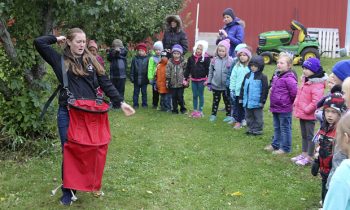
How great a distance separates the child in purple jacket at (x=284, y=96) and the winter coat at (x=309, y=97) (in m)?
0.34

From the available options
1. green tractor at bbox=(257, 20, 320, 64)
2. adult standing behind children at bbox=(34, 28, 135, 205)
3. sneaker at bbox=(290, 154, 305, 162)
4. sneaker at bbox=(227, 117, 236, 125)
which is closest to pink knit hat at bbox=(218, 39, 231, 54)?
sneaker at bbox=(227, 117, 236, 125)

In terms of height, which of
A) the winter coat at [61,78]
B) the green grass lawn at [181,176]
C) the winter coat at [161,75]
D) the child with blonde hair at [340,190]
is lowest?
the green grass lawn at [181,176]

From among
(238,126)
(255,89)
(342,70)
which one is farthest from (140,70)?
(342,70)

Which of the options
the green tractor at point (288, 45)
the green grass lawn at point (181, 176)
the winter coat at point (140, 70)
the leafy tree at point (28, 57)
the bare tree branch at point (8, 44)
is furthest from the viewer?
the green tractor at point (288, 45)

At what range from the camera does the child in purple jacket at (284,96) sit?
22.2 ft

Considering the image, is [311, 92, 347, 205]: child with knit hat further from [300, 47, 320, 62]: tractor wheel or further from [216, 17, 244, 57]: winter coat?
[300, 47, 320, 62]: tractor wheel

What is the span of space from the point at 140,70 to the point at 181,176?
14.5 feet

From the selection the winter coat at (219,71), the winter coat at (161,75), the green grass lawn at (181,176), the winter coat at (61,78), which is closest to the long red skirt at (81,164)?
the green grass lawn at (181,176)

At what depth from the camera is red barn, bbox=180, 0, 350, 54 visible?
722 inches

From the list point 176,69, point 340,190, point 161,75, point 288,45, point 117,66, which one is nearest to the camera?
point 340,190

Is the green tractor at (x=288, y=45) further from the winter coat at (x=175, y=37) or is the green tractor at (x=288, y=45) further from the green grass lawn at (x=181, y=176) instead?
the green grass lawn at (x=181, y=176)

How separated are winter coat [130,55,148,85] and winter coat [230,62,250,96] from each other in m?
2.23

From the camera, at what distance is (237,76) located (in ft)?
27.4

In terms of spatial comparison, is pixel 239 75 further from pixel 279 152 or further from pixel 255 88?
pixel 279 152
